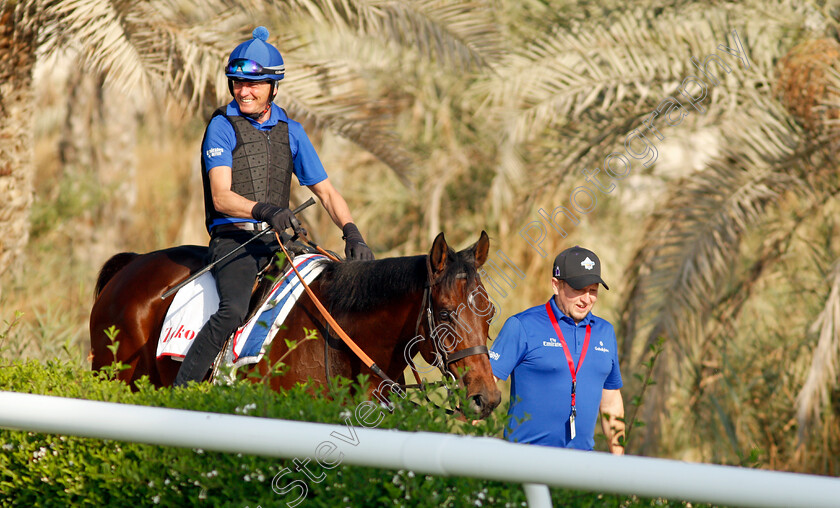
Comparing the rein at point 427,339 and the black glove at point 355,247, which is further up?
the black glove at point 355,247

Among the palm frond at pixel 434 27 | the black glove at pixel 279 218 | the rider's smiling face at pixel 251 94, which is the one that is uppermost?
the palm frond at pixel 434 27

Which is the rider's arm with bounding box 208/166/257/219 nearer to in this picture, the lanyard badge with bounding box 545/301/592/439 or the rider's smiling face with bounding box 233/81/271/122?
the rider's smiling face with bounding box 233/81/271/122

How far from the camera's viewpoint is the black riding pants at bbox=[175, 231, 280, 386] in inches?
186

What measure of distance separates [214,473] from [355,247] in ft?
8.08

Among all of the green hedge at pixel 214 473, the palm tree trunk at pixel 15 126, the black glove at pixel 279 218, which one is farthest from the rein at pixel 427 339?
the palm tree trunk at pixel 15 126

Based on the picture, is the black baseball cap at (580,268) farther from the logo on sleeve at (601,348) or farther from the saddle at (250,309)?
the saddle at (250,309)

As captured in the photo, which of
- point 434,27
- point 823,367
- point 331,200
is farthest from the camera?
point 434,27

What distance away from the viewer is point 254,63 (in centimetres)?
495

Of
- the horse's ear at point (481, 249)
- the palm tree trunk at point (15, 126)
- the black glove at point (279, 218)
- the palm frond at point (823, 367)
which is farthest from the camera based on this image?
the palm tree trunk at point (15, 126)

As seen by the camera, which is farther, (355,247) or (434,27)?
(434,27)

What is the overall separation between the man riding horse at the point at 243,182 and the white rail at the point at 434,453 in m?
2.22

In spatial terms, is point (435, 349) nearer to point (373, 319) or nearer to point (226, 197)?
point (373, 319)

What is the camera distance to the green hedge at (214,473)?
2469mm

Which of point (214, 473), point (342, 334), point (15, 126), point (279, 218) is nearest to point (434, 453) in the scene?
point (214, 473)
